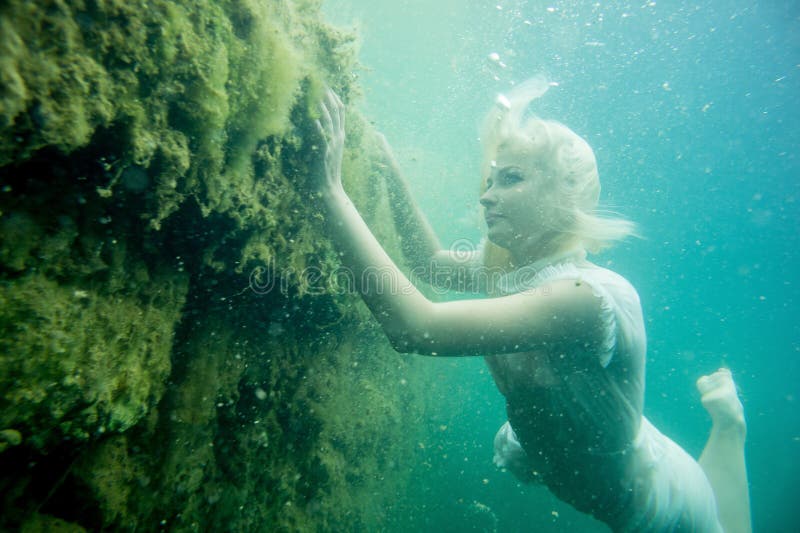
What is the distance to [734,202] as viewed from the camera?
3622cm

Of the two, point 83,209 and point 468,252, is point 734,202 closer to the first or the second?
point 468,252

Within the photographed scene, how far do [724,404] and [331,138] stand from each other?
16.6ft

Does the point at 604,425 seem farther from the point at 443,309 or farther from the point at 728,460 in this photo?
the point at 728,460

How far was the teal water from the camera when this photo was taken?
20562 millimetres

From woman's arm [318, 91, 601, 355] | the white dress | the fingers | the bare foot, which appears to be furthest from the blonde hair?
the bare foot

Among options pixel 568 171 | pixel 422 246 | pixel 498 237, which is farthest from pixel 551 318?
pixel 422 246

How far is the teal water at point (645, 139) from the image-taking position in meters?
20.6

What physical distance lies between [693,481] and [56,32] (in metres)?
5.23

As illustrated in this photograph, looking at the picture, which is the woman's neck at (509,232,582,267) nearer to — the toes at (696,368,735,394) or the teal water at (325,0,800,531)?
the teal water at (325,0,800,531)

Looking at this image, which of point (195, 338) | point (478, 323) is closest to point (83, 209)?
point (195, 338)

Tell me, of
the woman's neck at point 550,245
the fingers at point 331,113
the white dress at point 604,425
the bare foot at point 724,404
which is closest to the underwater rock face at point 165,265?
the fingers at point 331,113

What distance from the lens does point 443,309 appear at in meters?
1.88

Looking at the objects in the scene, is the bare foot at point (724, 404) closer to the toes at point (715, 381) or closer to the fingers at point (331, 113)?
the toes at point (715, 381)

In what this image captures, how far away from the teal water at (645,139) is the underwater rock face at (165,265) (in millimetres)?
1510
